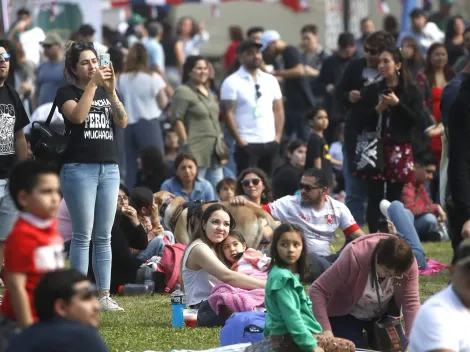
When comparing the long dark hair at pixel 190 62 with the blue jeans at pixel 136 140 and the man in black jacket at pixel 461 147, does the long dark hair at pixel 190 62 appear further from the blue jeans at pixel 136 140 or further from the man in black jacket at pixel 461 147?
the man in black jacket at pixel 461 147

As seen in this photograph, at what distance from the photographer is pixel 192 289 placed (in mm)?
8094

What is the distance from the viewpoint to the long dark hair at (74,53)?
7.78 meters

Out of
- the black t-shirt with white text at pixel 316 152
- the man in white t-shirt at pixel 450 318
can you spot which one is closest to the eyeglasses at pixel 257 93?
the black t-shirt with white text at pixel 316 152

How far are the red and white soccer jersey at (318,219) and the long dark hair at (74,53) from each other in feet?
8.14

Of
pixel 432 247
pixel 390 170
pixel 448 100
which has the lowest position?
pixel 432 247

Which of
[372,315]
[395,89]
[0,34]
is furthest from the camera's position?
[0,34]

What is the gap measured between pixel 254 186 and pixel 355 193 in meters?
1.08

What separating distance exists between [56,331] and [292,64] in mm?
11521

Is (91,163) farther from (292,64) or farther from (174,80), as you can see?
(174,80)

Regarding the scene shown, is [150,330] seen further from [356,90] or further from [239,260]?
[356,90]

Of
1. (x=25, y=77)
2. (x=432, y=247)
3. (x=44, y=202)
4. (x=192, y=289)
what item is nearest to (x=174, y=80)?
(x=25, y=77)

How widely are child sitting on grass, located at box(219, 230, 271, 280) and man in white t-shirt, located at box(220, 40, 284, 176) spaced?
4057mm

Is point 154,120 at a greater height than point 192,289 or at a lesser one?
greater

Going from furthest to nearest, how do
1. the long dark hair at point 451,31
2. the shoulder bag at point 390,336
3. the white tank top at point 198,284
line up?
1. the long dark hair at point 451,31
2. the white tank top at point 198,284
3. the shoulder bag at point 390,336
